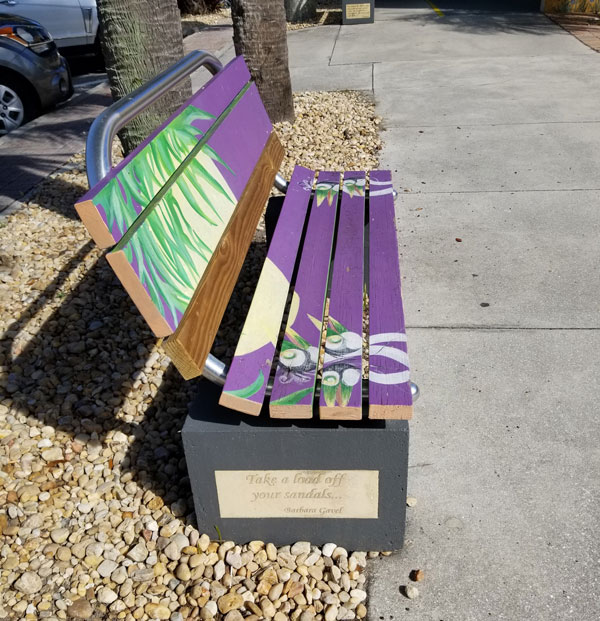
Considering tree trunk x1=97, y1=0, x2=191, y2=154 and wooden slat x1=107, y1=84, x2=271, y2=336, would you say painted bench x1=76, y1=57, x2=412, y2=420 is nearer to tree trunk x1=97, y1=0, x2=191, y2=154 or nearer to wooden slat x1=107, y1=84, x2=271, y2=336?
wooden slat x1=107, y1=84, x2=271, y2=336

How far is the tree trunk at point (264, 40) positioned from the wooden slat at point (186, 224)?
10.2ft

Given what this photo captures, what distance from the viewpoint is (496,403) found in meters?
2.92

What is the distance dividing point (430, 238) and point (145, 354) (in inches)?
78.3

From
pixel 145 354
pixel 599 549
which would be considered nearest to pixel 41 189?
pixel 145 354

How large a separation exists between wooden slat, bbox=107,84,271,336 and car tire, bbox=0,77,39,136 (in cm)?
492

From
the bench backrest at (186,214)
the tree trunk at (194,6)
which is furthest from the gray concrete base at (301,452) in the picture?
the tree trunk at (194,6)

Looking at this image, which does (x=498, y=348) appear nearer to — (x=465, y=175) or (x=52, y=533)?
(x=52, y=533)

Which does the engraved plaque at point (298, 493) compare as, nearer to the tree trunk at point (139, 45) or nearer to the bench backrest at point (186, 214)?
the bench backrest at point (186, 214)

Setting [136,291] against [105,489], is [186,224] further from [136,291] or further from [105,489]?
[105,489]

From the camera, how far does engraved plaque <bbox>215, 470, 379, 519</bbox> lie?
219 centimetres

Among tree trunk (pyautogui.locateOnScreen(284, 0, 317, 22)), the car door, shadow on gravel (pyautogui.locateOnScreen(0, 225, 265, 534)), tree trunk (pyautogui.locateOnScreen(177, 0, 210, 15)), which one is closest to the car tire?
the car door

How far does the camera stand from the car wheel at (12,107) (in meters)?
7.25

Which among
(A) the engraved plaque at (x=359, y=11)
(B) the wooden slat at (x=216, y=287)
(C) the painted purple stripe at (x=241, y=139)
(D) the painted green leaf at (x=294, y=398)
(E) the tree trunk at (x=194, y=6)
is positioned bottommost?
(E) the tree trunk at (x=194, y=6)

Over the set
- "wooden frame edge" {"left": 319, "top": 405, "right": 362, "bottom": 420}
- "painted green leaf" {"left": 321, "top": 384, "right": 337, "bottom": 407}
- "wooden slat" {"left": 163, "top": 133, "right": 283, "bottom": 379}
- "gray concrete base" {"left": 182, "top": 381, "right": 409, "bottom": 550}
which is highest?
"wooden slat" {"left": 163, "top": 133, "right": 283, "bottom": 379}
